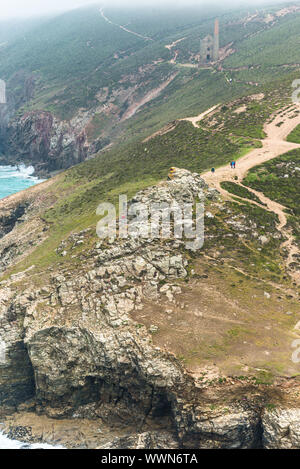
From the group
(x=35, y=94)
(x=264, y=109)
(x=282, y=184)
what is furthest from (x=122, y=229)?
(x=35, y=94)

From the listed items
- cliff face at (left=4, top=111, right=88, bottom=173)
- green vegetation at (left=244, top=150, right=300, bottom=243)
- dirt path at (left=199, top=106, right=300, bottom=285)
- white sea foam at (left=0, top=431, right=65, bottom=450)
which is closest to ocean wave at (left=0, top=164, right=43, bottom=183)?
cliff face at (left=4, top=111, right=88, bottom=173)

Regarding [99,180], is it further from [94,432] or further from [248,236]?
[94,432]

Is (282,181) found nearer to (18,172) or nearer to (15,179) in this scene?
(15,179)

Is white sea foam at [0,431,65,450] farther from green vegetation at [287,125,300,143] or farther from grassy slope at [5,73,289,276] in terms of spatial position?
green vegetation at [287,125,300,143]

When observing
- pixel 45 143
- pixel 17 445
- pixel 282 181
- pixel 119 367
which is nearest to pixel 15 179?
pixel 45 143

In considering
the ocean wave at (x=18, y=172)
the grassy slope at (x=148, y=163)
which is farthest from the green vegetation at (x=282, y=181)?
the ocean wave at (x=18, y=172)
